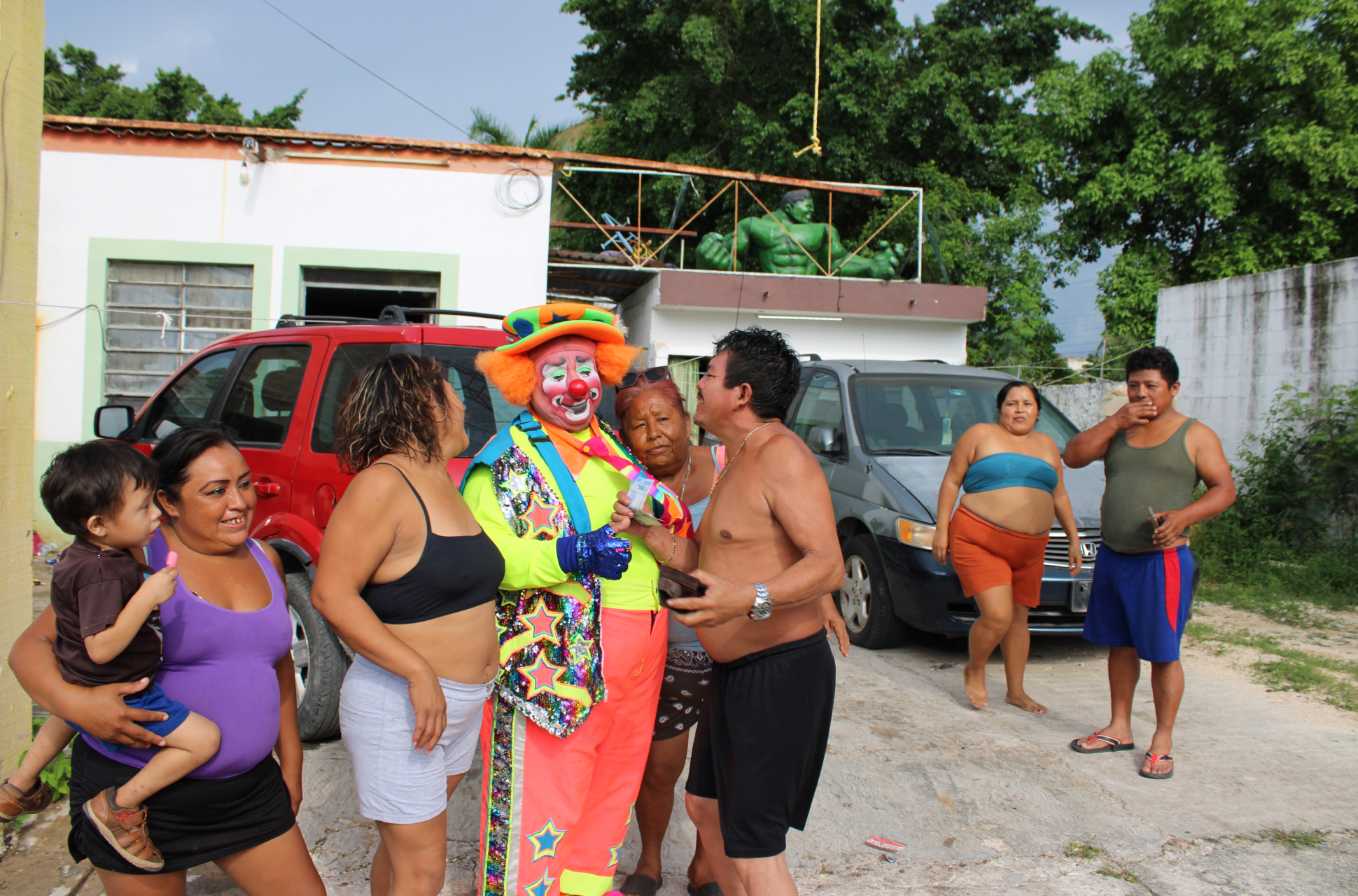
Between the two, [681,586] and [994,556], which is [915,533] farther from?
[681,586]

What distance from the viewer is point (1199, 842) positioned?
3414 millimetres

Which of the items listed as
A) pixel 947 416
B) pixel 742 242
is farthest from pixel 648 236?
pixel 947 416

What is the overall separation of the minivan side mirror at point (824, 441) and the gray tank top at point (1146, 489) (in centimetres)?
200

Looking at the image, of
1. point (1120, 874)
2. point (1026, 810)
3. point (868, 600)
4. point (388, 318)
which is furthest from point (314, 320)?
point (1120, 874)

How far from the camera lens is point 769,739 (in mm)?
2389

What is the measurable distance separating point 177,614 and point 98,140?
29.8 ft

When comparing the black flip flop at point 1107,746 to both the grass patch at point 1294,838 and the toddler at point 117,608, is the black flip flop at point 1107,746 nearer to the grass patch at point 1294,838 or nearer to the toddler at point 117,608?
the grass patch at point 1294,838

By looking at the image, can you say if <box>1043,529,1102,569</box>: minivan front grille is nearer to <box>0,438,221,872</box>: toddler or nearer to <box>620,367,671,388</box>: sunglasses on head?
<box>620,367,671,388</box>: sunglasses on head

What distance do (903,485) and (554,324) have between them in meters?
3.67

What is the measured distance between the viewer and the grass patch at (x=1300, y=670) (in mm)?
5223

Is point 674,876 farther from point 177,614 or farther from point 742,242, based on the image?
point 742,242

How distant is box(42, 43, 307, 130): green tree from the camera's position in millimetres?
19812

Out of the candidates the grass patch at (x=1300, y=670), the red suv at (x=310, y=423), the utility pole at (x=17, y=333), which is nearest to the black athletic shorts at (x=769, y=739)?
the red suv at (x=310, y=423)

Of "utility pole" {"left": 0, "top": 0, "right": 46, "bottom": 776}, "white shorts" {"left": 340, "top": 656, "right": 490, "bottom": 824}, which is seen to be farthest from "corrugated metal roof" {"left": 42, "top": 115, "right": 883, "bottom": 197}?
"white shorts" {"left": 340, "top": 656, "right": 490, "bottom": 824}
